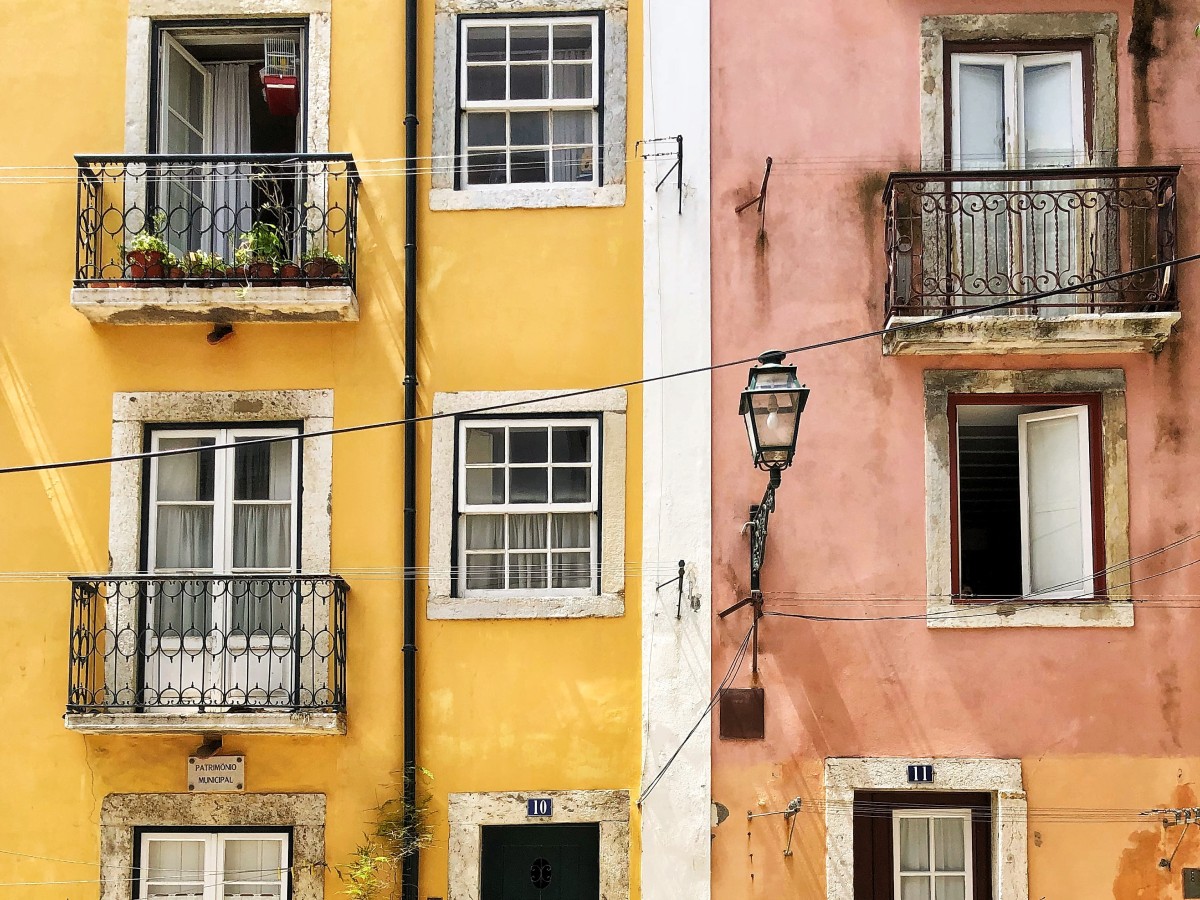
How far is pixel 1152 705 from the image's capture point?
847 cm

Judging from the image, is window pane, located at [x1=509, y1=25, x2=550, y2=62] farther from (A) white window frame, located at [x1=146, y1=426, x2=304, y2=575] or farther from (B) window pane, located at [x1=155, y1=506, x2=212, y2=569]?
(B) window pane, located at [x1=155, y1=506, x2=212, y2=569]

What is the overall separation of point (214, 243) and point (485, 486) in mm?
2716

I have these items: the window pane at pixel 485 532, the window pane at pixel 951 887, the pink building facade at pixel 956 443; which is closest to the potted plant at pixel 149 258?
the window pane at pixel 485 532

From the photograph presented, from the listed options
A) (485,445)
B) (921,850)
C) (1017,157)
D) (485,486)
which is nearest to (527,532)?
(485,486)

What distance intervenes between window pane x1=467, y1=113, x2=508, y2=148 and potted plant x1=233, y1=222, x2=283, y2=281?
1592 mm

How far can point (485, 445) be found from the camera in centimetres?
895

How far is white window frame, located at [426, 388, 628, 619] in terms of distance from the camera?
28.3 ft

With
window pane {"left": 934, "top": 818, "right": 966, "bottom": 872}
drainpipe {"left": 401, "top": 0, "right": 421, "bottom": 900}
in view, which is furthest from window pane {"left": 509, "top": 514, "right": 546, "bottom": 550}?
window pane {"left": 934, "top": 818, "right": 966, "bottom": 872}

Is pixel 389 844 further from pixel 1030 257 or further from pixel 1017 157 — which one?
pixel 1017 157

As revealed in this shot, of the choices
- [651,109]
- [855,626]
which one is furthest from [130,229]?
[855,626]

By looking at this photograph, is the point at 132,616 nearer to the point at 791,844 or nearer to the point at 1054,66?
the point at 791,844

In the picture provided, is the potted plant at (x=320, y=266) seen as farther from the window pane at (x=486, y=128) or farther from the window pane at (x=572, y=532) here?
the window pane at (x=572, y=532)

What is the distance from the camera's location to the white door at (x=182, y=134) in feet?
30.5

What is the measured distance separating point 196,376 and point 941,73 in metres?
5.60
